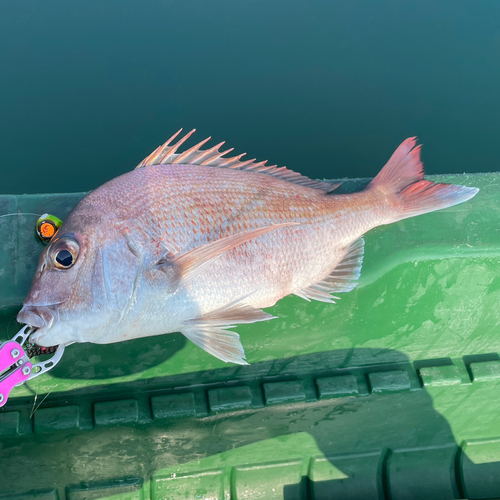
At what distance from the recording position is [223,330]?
1.69 meters

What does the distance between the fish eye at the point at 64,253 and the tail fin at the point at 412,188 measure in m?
1.35

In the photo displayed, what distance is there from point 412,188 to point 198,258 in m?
1.12

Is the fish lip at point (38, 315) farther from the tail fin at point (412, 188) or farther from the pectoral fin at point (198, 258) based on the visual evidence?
the tail fin at point (412, 188)

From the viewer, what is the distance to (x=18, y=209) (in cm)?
193

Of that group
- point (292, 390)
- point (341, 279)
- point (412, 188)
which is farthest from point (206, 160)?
point (292, 390)

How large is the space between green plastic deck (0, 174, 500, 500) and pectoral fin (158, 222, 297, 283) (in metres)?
0.50

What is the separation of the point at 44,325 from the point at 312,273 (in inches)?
43.1

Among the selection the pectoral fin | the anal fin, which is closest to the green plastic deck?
the anal fin

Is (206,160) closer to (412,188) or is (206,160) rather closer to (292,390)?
(412,188)

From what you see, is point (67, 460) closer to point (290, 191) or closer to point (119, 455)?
point (119, 455)

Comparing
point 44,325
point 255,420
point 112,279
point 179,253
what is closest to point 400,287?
point 255,420

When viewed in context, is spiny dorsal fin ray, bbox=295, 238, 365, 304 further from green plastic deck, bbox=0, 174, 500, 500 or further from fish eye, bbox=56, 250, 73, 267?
fish eye, bbox=56, 250, 73, 267

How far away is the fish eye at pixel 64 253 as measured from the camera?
1512 mm

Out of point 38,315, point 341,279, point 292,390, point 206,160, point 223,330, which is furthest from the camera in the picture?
point 292,390
